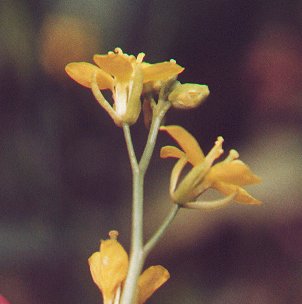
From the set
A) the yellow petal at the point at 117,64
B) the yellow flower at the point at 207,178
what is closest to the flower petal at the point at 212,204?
the yellow flower at the point at 207,178

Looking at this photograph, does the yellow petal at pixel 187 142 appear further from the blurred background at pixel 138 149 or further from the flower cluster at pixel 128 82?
the blurred background at pixel 138 149

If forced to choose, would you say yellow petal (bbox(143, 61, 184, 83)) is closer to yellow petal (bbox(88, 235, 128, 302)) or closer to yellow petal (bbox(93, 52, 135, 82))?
yellow petal (bbox(93, 52, 135, 82))

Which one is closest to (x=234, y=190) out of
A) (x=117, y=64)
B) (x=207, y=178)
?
(x=207, y=178)

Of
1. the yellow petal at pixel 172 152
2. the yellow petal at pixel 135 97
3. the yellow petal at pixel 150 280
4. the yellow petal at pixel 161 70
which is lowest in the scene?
the yellow petal at pixel 150 280

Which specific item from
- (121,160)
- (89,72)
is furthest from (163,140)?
(89,72)

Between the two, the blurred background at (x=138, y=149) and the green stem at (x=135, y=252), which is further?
the blurred background at (x=138, y=149)

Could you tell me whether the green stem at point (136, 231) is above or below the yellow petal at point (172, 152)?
below

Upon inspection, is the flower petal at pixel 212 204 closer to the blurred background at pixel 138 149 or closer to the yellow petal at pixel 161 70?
the yellow petal at pixel 161 70

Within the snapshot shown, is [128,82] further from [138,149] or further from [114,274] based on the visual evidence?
[138,149]
